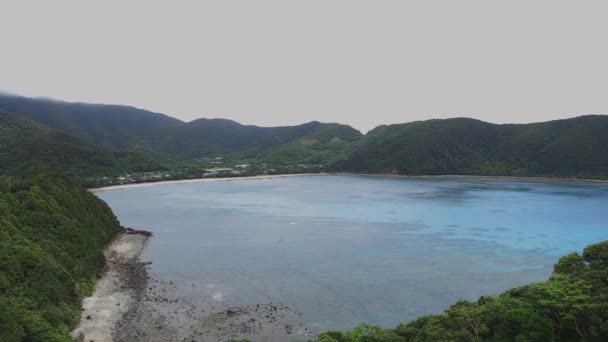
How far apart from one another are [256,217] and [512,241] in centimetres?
3545

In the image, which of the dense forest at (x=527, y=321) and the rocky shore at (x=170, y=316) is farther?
the rocky shore at (x=170, y=316)

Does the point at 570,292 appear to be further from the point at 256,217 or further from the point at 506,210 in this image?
the point at 506,210

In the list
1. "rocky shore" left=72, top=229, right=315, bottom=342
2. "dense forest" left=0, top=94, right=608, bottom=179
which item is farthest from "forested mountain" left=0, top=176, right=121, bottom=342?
"dense forest" left=0, top=94, right=608, bottom=179

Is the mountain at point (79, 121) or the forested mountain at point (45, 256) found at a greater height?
the mountain at point (79, 121)

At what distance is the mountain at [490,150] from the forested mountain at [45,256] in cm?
11395

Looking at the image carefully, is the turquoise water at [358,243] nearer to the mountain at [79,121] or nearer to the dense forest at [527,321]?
the dense forest at [527,321]

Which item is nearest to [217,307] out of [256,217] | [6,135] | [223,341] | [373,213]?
[223,341]

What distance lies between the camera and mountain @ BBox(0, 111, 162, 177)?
84.8 meters

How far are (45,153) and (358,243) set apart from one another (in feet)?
255

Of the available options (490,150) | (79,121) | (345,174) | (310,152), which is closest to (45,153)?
(345,174)

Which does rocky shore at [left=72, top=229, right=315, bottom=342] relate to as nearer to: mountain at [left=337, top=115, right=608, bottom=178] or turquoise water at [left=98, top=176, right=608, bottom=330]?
turquoise water at [left=98, top=176, right=608, bottom=330]

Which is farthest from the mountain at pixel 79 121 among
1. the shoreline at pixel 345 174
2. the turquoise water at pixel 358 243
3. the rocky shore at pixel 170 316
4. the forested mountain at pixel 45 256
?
the rocky shore at pixel 170 316

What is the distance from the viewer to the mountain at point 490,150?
413 ft

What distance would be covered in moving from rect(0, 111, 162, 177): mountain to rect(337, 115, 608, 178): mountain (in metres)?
80.5
